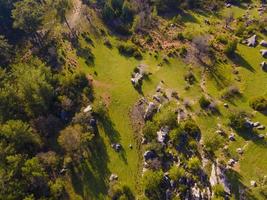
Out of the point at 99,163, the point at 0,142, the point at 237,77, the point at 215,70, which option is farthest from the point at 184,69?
the point at 0,142

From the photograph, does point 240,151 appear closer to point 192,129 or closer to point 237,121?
point 237,121

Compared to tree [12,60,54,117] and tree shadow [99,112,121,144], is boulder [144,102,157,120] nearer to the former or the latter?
tree shadow [99,112,121,144]

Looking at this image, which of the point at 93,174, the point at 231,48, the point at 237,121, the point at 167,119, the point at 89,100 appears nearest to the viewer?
the point at 93,174

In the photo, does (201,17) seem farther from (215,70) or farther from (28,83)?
(28,83)

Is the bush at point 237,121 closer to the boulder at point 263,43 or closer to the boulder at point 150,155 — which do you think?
the boulder at point 150,155

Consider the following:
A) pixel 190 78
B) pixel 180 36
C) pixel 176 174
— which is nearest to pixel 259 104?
pixel 190 78

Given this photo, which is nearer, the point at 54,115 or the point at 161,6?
the point at 54,115
